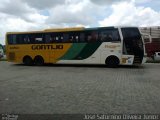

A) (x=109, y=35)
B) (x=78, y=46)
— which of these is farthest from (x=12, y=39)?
(x=109, y=35)

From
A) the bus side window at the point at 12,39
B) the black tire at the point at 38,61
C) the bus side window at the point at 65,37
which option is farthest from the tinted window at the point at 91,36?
the bus side window at the point at 12,39

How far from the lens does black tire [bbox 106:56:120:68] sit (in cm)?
2252

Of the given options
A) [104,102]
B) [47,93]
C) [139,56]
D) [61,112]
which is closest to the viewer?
[61,112]

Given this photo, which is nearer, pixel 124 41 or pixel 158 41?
pixel 124 41

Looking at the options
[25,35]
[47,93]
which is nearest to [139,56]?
[25,35]

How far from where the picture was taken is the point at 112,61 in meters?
22.7

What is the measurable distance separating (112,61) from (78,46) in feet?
8.87

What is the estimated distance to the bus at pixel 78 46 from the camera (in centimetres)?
2198

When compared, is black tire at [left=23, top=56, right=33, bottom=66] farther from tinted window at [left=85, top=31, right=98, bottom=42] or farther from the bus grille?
tinted window at [left=85, top=31, right=98, bottom=42]

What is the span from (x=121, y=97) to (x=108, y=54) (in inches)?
512

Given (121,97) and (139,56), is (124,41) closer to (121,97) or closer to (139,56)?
(139,56)

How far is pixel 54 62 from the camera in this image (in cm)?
2497

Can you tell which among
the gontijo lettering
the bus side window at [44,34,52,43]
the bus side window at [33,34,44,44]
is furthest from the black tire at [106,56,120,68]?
the bus side window at [33,34,44,44]

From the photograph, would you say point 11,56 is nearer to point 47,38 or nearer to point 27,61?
point 27,61
